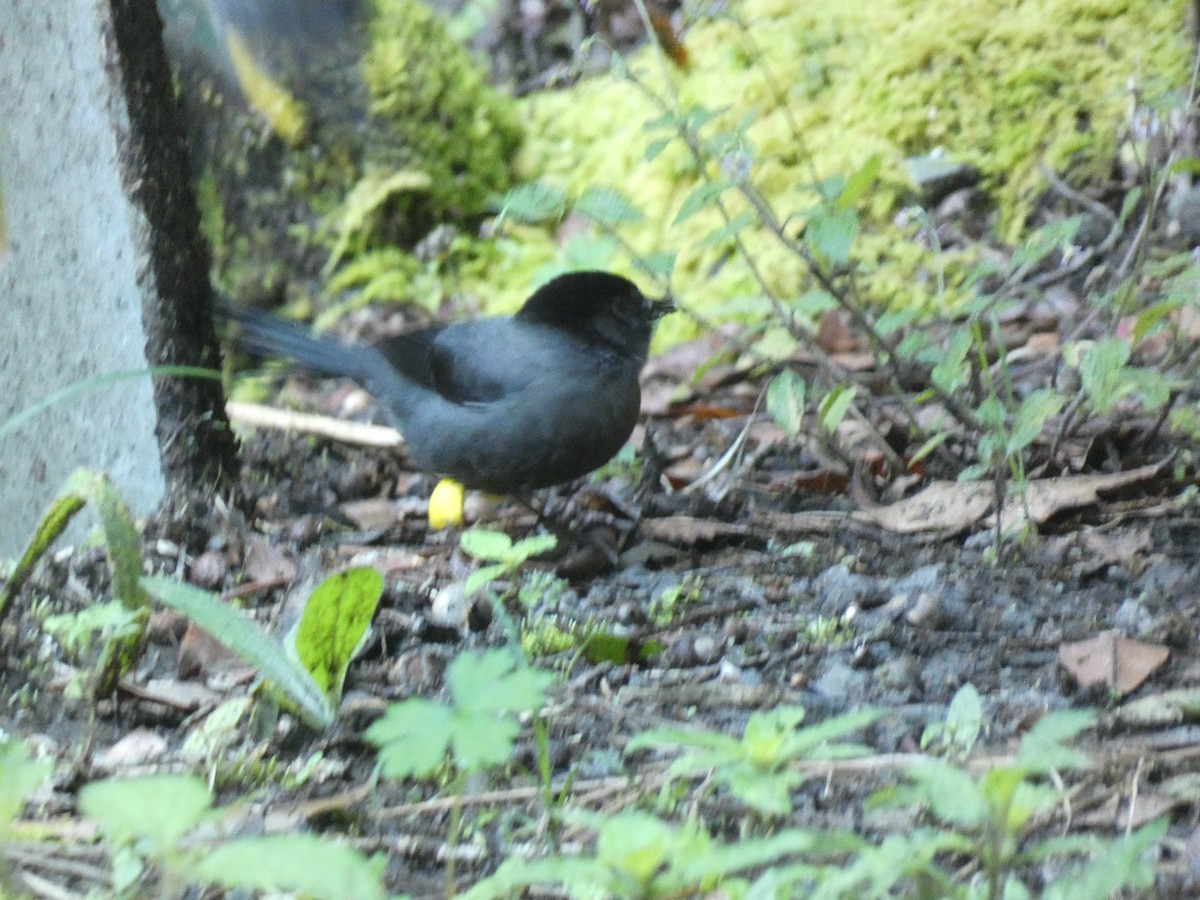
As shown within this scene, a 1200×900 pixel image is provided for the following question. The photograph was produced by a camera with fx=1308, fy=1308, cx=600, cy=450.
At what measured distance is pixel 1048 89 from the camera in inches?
197

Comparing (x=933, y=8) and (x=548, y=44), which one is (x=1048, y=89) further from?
(x=548, y=44)

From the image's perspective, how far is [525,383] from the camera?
391 centimetres

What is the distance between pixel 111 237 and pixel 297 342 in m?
1.00

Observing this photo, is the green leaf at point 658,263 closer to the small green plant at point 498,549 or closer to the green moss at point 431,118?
the small green plant at point 498,549

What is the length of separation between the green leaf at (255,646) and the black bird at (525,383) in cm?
147

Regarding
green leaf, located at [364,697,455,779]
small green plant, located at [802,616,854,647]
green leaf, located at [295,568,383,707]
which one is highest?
green leaf, located at [364,697,455,779]

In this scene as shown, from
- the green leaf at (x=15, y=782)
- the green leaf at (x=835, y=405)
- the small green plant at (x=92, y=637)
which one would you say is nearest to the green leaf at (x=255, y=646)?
the small green plant at (x=92, y=637)

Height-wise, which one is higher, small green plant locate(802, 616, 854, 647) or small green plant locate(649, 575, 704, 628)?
small green plant locate(649, 575, 704, 628)

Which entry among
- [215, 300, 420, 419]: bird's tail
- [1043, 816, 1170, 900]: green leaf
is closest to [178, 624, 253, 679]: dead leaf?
[215, 300, 420, 419]: bird's tail

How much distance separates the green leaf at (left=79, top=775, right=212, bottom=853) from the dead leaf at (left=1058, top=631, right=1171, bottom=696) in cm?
169

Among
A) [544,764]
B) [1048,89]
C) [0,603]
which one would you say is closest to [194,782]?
[544,764]

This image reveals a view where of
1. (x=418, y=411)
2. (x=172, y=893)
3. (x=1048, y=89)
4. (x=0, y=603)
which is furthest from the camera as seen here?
(x=1048, y=89)

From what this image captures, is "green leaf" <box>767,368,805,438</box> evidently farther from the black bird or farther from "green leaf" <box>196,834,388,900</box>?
"green leaf" <box>196,834,388,900</box>

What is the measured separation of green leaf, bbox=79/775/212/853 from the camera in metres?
1.39
